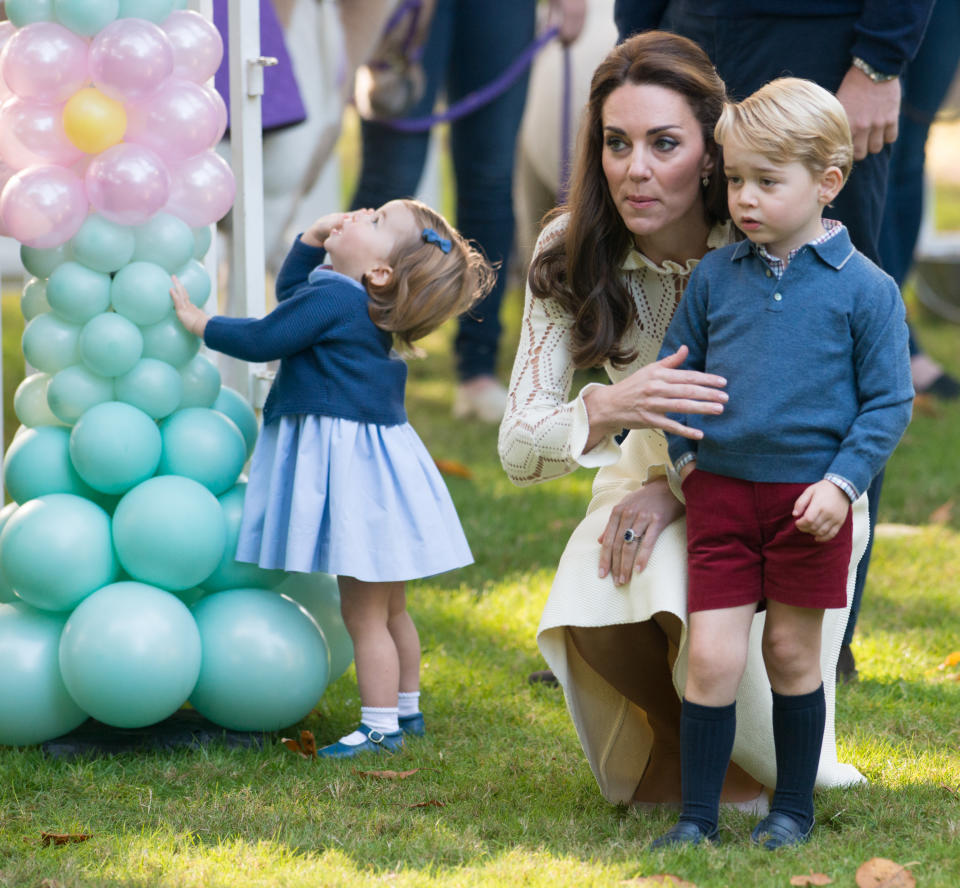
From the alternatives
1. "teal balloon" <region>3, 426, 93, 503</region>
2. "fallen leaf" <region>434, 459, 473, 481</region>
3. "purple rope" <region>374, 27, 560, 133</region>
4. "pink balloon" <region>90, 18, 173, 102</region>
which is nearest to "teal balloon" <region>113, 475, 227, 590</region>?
"teal balloon" <region>3, 426, 93, 503</region>

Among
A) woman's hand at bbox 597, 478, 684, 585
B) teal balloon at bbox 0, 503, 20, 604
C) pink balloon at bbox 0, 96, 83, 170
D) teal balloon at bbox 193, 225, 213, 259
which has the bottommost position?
teal balloon at bbox 0, 503, 20, 604

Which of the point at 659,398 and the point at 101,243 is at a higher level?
the point at 101,243

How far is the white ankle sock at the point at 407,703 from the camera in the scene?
2.94 meters

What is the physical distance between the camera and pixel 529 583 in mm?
3873

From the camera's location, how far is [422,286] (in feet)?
9.21

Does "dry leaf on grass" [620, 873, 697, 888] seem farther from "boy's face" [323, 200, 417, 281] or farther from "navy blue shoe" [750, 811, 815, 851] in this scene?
"boy's face" [323, 200, 417, 281]

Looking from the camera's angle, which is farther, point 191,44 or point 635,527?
point 191,44

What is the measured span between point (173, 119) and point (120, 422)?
1.89 feet

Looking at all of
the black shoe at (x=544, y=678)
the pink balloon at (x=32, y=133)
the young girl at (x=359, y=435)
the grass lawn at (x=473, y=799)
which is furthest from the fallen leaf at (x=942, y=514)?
the pink balloon at (x=32, y=133)

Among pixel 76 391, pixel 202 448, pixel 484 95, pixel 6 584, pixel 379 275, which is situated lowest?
pixel 6 584

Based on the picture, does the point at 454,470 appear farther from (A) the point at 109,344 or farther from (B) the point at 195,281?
(A) the point at 109,344

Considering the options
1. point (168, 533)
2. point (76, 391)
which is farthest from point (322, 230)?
point (168, 533)

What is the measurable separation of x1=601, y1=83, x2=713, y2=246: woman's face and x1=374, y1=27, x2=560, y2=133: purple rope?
2941 mm

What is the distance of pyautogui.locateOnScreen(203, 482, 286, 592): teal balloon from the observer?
2779 millimetres
